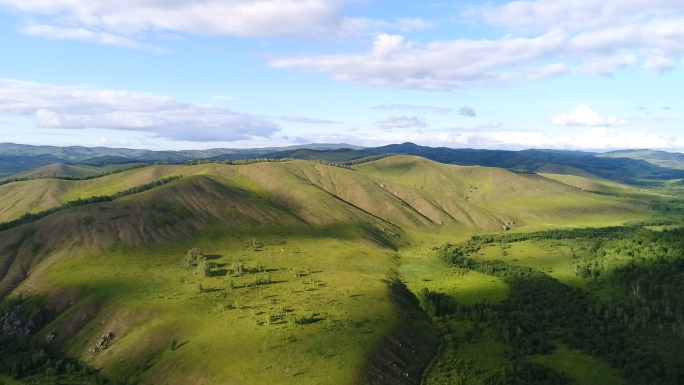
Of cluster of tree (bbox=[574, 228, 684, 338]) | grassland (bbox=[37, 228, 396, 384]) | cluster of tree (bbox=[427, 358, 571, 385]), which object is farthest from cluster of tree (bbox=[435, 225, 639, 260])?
cluster of tree (bbox=[427, 358, 571, 385])

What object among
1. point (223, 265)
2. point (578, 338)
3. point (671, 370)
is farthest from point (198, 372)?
point (671, 370)

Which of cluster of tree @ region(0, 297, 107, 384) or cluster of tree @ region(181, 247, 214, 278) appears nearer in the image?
cluster of tree @ region(0, 297, 107, 384)

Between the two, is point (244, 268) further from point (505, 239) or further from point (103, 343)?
point (505, 239)

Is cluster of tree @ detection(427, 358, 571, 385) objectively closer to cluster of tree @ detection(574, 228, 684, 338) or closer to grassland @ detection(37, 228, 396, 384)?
grassland @ detection(37, 228, 396, 384)

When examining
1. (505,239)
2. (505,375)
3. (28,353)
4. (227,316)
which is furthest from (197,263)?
(505,239)

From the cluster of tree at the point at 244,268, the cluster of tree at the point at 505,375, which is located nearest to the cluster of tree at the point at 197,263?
the cluster of tree at the point at 244,268

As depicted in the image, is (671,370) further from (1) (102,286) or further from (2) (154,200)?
(2) (154,200)
